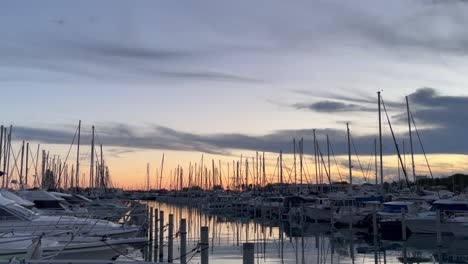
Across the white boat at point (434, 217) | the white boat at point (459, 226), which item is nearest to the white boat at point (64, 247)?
the white boat at point (434, 217)

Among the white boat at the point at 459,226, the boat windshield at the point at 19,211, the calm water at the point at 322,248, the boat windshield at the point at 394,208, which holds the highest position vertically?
the boat windshield at the point at 19,211

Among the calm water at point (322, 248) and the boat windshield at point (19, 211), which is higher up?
the boat windshield at point (19, 211)

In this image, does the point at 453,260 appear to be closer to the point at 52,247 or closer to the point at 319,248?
the point at 319,248

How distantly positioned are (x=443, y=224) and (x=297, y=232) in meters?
11.0

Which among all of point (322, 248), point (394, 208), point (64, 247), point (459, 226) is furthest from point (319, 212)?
point (64, 247)

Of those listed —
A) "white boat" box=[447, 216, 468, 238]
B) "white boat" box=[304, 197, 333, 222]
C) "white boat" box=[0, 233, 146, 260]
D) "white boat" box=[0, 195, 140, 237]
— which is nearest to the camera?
"white boat" box=[0, 233, 146, 260]

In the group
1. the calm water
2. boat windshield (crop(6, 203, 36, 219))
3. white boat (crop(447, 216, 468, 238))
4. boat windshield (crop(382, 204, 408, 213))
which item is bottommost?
the calm water

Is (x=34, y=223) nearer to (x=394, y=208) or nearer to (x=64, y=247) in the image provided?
(x=64, y=247)

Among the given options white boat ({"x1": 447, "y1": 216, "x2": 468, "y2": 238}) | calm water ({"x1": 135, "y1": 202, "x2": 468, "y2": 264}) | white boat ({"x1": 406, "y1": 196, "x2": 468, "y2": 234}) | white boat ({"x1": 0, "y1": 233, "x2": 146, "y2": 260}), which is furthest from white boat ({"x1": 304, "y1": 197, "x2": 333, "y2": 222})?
white boat ({"x1": 0, "y1": 233, "x2": 146, "y2": 260})

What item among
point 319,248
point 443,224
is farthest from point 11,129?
point 443,224

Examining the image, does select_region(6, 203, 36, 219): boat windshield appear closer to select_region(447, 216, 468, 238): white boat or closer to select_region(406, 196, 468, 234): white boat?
select_region(406, 196, 468, 234): white boat

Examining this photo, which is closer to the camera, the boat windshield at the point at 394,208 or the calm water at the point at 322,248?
the calm water at the point at 322,248

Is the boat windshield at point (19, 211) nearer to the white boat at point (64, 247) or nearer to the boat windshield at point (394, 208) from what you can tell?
the white boat at point (64, 247)

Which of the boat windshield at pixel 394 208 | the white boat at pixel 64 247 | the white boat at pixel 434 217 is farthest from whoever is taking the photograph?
the boat windshield at pixel 394 208
